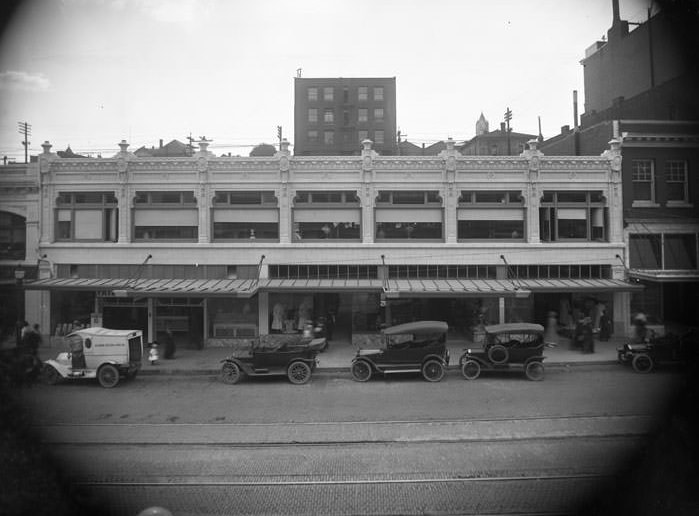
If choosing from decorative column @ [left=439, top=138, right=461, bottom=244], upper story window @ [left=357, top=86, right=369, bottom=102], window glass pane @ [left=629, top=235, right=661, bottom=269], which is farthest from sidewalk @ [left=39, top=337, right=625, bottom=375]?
upper story window @ [left=357, top=86, right=369, bottom=102]

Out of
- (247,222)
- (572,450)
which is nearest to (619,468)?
(572,450)

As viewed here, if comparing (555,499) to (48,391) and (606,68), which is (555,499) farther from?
(606,68)

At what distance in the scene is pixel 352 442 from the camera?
1010cm

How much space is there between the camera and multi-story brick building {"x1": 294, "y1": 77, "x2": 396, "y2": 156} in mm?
67250

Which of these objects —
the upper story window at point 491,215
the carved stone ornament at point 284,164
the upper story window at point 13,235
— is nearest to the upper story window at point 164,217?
the carved stone ornament at point 284,164

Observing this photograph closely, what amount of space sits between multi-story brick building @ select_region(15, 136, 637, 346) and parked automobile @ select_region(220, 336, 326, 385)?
233 inches

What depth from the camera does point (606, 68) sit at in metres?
30.2

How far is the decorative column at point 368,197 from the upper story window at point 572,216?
7.53m

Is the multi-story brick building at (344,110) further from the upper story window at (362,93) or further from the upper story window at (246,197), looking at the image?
the upper story window at (246,197)

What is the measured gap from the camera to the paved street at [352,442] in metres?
7.80

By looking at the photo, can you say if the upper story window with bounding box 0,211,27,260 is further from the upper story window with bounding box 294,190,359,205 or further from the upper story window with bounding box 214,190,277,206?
the upper story window with bounding box 294,190,359,205

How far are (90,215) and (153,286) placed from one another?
16.6 feet

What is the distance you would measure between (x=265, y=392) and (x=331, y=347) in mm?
6395

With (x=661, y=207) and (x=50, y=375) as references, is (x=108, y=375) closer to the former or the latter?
(x=50, y=375)
